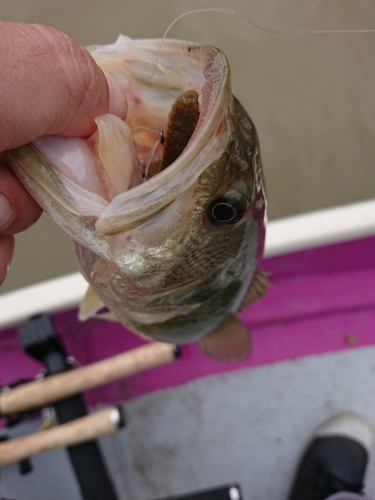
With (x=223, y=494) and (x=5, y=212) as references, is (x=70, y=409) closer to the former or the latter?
(x=223, y=494)

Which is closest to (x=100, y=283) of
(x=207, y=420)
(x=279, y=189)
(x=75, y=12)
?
(x=207, y=420)

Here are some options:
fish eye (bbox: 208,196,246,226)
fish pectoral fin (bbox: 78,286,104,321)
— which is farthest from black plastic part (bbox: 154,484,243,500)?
fish eye (bbox: 208,196,246,226)

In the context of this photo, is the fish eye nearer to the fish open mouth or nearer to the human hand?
the fish open mouth

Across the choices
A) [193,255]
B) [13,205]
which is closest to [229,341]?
[193,255]

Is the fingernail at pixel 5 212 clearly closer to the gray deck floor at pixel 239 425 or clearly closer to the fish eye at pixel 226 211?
the fish eye at pixel 226 211

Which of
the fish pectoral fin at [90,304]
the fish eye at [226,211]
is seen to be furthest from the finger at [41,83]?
the fish pectoral fin at [90,304]

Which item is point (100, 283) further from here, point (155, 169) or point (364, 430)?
point (364, 430)
